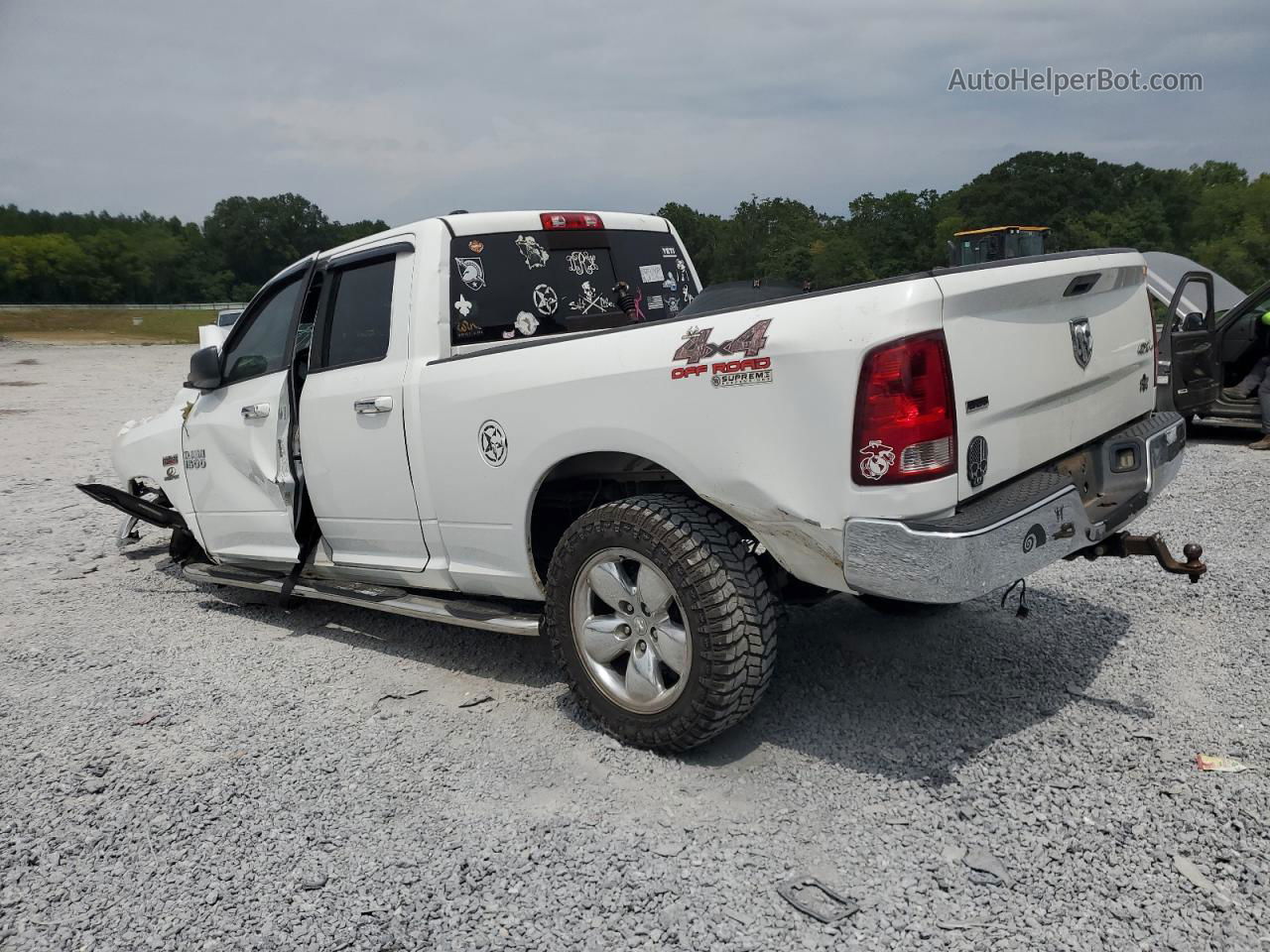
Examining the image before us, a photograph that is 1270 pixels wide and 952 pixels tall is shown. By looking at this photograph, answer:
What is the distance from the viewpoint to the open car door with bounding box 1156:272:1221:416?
30.0 feet

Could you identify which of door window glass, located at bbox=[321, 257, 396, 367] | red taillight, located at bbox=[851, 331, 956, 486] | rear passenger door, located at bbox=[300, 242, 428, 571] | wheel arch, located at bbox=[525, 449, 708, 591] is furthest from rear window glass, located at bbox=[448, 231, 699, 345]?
red taillight, located at bbox=[851, 331, 956, 486]

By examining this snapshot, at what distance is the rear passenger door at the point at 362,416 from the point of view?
4.31 meters

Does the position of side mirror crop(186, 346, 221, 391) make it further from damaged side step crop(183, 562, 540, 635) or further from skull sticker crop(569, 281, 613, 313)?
skull sticker crop(569, 281, 613, 313)

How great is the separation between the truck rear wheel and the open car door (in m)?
7.47

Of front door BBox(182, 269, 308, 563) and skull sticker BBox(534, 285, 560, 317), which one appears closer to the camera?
skull sticker BBox(534, 285, 560, 317)

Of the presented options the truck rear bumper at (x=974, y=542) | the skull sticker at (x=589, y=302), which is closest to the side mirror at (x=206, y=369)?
the skull sticker at (x=589, y=302)

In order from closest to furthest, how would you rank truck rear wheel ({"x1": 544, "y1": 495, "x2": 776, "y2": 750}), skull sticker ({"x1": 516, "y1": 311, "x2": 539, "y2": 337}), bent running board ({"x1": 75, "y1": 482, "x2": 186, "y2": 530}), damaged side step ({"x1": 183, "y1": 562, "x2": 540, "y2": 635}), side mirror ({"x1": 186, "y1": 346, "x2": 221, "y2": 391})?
truck rear wheel ({"x1": 544, "y1": 495, "x2": 776, "y2": 750}), damaged side step ({"x1": 183, "y1": 562, "x2": 540, "y2": 635}), skull sticker ({"x1": 516, "y1": 311, "x2": 539, "y2": 337}), side mirror ({"x1": 186, "y1": 346, "x2": 221, "y2": 391}), bent running board ({"x1": 75, "y1": 482, "x2": 186, "y2": 530})

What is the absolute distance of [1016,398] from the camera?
3.12 m

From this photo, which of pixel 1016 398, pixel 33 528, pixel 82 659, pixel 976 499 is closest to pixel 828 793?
pixel 976 499

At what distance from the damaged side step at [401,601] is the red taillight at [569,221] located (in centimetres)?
183

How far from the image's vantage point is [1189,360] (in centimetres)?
923

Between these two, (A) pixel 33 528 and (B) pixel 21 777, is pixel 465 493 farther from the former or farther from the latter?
(A) pixel 33 528

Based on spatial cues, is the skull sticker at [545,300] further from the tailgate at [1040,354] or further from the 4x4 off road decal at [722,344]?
the tailgate at [1040,354]

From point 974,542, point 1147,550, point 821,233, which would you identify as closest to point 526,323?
point 974,542
